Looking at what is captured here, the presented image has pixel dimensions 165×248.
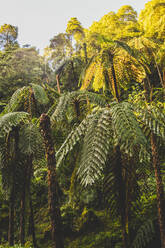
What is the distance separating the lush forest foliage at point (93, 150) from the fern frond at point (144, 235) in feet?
0.04

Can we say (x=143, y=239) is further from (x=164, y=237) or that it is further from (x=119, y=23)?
(x=119, y=23)

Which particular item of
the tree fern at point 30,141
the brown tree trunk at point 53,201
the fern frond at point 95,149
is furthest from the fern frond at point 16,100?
the fern frond at point 95,149

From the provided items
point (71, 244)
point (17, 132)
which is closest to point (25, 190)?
point (17, 132)

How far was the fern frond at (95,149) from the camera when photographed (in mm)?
856

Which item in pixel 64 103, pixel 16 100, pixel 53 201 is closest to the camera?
pixel 53 201

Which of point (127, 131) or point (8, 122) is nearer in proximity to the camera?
point (127, 131)

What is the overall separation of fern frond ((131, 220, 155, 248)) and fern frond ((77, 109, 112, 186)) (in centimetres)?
239

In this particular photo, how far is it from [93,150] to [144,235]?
2.71 metres

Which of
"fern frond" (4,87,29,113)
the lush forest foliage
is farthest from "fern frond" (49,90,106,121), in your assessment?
"fern frond" (4,87,29,113)

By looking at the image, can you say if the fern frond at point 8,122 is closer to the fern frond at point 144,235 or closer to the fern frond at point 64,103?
the fern frond at point 64,103

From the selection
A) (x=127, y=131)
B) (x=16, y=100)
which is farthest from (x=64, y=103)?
(x=16, y=100)

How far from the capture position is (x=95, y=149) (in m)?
0.90

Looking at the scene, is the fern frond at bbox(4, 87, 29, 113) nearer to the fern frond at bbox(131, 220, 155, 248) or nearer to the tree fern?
the tree fern

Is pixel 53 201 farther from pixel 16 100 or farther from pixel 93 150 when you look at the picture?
pixel 16 100
